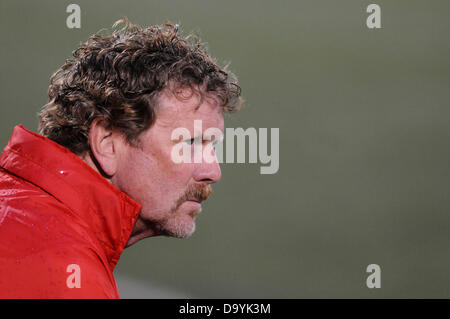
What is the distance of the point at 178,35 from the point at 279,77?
1591 millimetres

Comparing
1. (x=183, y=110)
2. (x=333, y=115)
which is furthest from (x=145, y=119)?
(x=333, y=115)

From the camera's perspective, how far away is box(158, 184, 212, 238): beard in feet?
2.89

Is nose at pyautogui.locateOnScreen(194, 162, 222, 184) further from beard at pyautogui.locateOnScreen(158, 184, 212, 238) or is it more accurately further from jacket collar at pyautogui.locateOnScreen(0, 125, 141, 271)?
jacket collar at pyautogui.locateOnScreen(0, 125, 141, 271)

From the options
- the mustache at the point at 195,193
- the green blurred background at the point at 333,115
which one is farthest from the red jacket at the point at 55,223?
the green blurred background at the point at 333,115

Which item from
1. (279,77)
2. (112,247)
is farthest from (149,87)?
(279,77)

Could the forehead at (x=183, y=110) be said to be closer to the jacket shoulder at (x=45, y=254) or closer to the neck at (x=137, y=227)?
the neck at (x=137, y=227)

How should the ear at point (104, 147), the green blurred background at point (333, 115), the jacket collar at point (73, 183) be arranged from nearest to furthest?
the jacket collar at point (73, 183), the ear at point (104, 147), the green blurred background at point (333, 115)

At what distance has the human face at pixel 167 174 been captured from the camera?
869mm

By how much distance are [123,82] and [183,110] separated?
0.40ft

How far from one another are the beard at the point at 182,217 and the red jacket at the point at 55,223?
96 millimetres

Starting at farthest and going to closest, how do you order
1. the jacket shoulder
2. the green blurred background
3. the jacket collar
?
the green blurred background < the jacket collar < the jacket shoulder

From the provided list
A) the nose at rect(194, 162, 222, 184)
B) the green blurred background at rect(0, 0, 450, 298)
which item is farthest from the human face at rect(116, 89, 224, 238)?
the green blurred background at rect(0, 0, 450, 298)

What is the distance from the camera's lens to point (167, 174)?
2.90 feet

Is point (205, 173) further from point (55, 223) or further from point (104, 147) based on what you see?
point (55, 223)
